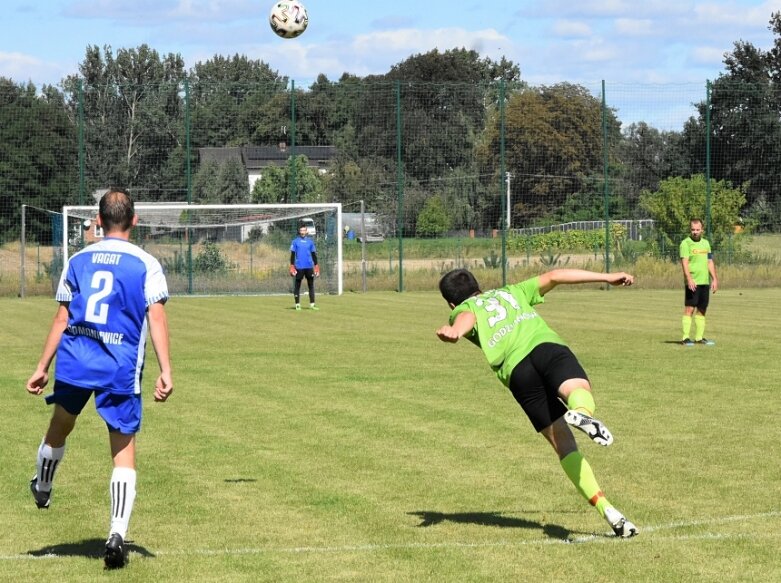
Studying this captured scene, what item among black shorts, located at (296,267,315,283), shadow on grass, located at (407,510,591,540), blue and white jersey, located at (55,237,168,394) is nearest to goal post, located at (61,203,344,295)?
black shorts, located at (296,267,315,283)

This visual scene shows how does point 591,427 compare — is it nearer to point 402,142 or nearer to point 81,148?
point 81,148

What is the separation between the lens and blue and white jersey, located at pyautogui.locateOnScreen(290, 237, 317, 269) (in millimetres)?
30922

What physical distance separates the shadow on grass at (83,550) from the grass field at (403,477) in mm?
24

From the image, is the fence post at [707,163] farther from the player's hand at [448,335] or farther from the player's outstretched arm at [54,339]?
the player's outstretched arm at [54,339]

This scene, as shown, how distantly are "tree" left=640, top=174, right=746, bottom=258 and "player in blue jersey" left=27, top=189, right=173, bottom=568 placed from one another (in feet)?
116

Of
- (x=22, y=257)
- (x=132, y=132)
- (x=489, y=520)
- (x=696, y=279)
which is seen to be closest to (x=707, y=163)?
(x=132, y=132)

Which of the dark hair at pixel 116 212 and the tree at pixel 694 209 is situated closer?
the dark hair at pixel 116 212

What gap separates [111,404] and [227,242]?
31951mm

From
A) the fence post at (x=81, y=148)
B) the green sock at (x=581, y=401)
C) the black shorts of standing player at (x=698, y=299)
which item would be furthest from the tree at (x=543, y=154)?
the green sock at (x=581, y=401)

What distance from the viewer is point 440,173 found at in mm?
44812

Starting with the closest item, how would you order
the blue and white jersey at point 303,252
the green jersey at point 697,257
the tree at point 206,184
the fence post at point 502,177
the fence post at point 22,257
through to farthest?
the green jersey at point 697,257
the blue and white jersey at point 303,252
the fence post at point 22,257
the fence post at point 502,177
the tree at point 206,184

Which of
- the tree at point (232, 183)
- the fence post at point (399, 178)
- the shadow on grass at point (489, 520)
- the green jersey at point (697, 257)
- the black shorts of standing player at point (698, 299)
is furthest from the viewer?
the tree at point (232, 183)

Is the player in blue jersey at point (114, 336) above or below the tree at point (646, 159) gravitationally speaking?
below

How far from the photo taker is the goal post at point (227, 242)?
38000 mm
